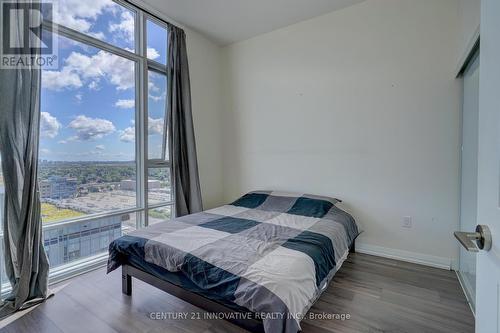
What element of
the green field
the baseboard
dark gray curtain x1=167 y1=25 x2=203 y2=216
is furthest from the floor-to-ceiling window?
the baseboard

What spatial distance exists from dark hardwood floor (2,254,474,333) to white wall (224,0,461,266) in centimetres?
64

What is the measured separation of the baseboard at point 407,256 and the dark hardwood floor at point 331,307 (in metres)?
0.12

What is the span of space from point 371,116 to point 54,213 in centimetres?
339

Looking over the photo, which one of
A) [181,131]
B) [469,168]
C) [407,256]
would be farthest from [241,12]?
[407,256]

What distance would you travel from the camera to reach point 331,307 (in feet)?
5.81

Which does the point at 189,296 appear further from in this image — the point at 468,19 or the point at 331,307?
the point at 468,19

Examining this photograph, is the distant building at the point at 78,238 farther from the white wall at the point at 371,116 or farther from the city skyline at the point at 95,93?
the white wall at the point at 371,116

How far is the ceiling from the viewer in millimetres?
2746

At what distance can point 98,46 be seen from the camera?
2.48m

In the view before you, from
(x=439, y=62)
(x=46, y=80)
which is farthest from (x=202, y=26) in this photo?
(x=439, y=62)

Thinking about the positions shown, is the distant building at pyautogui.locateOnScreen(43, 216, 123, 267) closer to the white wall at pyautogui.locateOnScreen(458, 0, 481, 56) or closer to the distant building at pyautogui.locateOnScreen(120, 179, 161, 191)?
the distant building at pyautogui.locateOnScreen(120, 179, 161, 191)

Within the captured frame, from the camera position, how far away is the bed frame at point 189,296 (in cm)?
131

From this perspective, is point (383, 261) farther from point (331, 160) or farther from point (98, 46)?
point (98, 46)

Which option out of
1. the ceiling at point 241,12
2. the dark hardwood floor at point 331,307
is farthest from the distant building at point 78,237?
the ceiling at point 241,12
